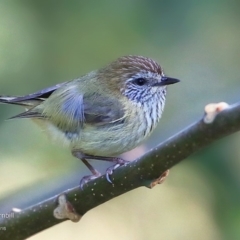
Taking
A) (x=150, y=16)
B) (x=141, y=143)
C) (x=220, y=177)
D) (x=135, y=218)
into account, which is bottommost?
(x=135, y=218)

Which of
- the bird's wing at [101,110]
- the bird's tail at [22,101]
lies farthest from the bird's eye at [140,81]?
the bird's tail at [22,101]

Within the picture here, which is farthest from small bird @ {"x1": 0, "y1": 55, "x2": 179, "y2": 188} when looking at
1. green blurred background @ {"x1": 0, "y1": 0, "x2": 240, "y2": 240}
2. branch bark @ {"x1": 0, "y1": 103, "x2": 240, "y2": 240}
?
branch bark @ {"x1": 0, "y1": 103, "x2": 240, "y2": 240}

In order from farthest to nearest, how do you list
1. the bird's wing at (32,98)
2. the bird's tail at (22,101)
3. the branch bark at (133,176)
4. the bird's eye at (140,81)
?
the bird's eye at (140,81) → the bird's wing at (32,98) → the bird's tail at (22,101) → the branch bark at (133,176)

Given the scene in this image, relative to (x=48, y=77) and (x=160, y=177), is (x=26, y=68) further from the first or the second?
(x=160, y=177)

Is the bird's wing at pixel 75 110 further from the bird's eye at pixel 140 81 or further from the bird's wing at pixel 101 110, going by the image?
the bird's eye at pixel 140 81

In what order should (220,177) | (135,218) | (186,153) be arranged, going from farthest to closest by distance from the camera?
(135,218)
(220,177)
(186,153)

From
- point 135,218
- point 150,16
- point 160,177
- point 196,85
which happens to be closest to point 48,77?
point 150,16

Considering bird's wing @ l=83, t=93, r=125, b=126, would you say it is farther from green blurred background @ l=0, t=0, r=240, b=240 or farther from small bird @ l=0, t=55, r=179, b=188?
green blurred background @ l=0, t=0, r=240, b=240
